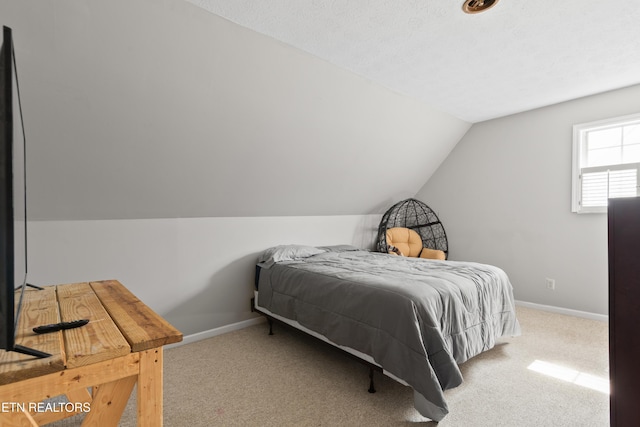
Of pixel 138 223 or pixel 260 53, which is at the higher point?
pixel 260 53

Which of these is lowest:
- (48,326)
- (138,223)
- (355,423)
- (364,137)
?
(355,423)

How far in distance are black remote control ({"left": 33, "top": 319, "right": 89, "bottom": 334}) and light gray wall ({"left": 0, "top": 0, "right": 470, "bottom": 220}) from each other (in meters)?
1.44

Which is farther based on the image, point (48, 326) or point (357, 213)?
point (357, 213)

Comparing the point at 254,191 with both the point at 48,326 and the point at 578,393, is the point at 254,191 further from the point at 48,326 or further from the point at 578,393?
the point at 578,393

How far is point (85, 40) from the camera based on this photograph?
5.65 ft

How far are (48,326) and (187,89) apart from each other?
5.48ft

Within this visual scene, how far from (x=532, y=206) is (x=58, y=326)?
14.3ft

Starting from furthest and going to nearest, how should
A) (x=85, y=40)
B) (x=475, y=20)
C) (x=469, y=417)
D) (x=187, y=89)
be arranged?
Answer: (x=187, y=89) → (x=475, y=20) → (x=469, y=417) → (x=85, y=40)

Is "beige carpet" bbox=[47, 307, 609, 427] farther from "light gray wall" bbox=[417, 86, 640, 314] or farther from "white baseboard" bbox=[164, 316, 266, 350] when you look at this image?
"light gray wall" bbox=[417, 86, 640, 314]

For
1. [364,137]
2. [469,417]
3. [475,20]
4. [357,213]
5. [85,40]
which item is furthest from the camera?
[357,213]

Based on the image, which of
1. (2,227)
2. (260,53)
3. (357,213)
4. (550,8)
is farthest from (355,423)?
(357,213)

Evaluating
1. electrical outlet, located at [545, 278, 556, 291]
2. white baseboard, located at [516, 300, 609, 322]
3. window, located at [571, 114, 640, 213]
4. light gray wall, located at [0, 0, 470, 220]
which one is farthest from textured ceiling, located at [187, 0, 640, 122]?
white baseboard, located at [516, 300, 609, 322]

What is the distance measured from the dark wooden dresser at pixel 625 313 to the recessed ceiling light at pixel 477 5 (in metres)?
1.67

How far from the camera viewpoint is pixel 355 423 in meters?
1.79
